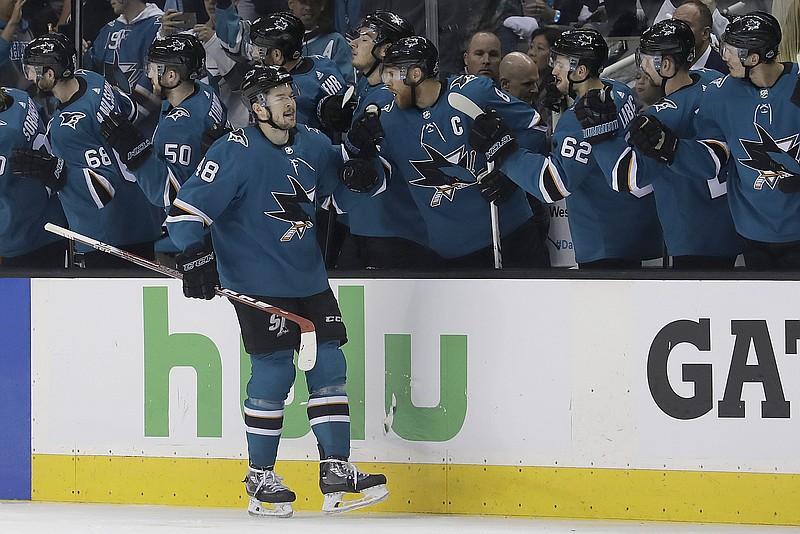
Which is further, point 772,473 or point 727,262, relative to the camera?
point 727,262

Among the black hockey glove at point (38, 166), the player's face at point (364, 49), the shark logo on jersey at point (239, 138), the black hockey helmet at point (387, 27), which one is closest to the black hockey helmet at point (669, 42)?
the black hockey helmet at point (387, 27)

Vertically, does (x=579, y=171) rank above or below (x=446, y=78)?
below

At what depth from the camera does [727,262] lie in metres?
4.75

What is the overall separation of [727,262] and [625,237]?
359 millimetres

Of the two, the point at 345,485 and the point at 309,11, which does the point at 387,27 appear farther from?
the point at 345,485

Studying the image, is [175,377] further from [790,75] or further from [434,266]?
[790,75]

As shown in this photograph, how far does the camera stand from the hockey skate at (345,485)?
14.7 ft

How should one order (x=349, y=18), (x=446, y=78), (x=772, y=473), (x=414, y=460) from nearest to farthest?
(x=772, y=473)
(x=414, y=460)
(x=446, y=78)
(x=349, y=18)

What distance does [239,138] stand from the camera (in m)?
4.46

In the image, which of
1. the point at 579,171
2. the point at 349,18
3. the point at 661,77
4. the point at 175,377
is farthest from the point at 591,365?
the point at 349,18

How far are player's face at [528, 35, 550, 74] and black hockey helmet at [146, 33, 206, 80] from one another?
1265 mm

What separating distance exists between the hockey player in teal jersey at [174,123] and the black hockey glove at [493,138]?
1046 mm

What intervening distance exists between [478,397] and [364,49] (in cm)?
139

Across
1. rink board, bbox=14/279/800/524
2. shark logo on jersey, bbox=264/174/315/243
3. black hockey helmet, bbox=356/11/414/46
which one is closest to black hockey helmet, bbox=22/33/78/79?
rink board, bbox=14/279/800/524
